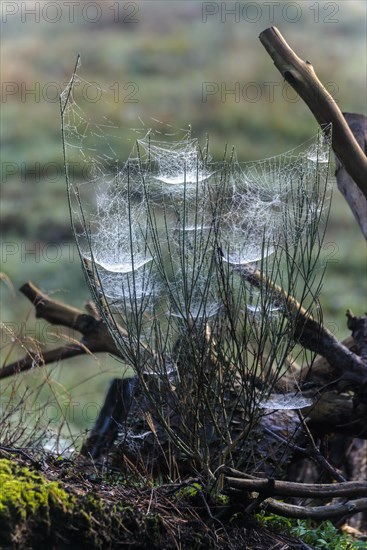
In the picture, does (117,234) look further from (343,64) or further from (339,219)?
(343,64)

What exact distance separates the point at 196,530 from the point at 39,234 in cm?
1352

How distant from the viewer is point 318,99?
4.43 metres

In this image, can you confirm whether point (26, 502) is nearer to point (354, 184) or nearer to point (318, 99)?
point (318, 99)

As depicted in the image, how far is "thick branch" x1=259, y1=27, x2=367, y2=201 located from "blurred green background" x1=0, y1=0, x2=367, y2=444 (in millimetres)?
7197

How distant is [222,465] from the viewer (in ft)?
10.2

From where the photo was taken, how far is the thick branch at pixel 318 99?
443 centimetres

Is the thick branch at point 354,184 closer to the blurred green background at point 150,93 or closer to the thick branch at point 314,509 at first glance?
the thick branch at point 314,509

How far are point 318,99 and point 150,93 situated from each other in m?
17.9

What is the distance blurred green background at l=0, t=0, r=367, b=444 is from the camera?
1488 cm

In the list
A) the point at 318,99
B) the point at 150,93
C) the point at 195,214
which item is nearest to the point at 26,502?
the point at 195,214

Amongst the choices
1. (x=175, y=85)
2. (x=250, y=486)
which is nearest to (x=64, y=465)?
(x=250, y=486)

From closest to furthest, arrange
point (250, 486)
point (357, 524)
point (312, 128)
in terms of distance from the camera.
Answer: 1. point (250, 486)
2. point (357, 524)
3. point (312, 128)

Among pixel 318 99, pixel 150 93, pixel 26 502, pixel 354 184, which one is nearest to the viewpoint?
pixel 26 502

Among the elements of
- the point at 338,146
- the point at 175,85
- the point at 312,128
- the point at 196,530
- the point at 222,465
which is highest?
the point at 175,85
